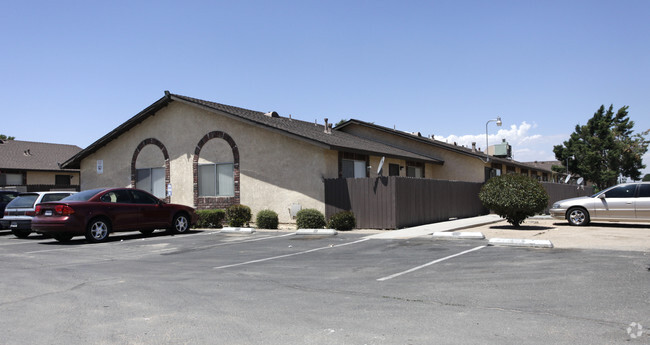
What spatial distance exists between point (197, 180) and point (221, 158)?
1.60 m

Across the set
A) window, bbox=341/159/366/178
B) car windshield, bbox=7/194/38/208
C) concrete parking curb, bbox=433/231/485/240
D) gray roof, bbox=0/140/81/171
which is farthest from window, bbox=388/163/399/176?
gray roof, bbox=0/140/81/171

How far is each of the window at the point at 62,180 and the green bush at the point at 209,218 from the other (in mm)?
25865

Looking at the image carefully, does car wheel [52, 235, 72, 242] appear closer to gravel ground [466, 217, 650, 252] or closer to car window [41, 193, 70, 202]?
car window [41, 193, 70, 202]

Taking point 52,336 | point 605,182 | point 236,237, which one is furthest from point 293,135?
point 605,182

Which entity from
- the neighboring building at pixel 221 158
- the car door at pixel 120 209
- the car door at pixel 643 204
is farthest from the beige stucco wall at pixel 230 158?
the car door at pixel 643 204

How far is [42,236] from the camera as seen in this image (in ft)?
57.4

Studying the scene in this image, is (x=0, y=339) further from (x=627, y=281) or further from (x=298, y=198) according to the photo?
(x=298, y=198)

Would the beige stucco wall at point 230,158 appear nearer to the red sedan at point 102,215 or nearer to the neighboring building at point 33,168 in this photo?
the red sedan at point 102,215

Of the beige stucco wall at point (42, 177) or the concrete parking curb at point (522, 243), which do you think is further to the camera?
the beige stucco wall at point (42, 177)

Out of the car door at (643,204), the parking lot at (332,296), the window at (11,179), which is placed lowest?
the parking lot at (332,296)

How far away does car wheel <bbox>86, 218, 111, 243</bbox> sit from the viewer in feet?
47.8

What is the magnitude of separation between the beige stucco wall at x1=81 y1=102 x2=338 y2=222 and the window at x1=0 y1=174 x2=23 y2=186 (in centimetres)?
1567

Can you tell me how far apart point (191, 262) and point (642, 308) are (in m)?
8.07

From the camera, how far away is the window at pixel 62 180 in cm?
4038
